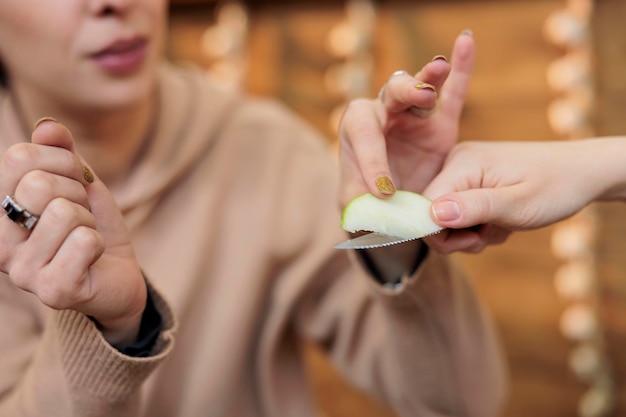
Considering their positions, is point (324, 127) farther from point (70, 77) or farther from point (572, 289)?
point (70, 77)

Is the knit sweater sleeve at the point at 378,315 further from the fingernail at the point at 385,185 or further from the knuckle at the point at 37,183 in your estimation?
the knuckle at the point at 37,183

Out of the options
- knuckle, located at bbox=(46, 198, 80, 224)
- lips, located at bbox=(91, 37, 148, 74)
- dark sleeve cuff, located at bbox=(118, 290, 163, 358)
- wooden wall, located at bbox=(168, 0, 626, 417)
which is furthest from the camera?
wooden wall, located at bbox=(168, 0, 626, 417)

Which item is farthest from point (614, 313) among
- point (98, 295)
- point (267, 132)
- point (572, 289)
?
point (98, 295)

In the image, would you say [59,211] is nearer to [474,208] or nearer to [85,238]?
[85,238]

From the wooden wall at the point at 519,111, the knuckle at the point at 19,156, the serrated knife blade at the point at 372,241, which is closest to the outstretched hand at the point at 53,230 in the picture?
the knuckle at the point at 19,156

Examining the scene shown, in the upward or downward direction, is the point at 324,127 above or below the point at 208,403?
above

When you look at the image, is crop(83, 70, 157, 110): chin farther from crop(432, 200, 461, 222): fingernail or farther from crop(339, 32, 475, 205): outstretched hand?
crop(432, 200, 461, 222): fingernail

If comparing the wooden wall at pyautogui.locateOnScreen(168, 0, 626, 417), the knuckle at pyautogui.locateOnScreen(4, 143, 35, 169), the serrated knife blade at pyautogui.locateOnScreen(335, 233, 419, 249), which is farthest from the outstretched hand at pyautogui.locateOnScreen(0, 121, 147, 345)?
the wooden wall at pyautogui.locateOnScreen(168, 0, 626, 417)
